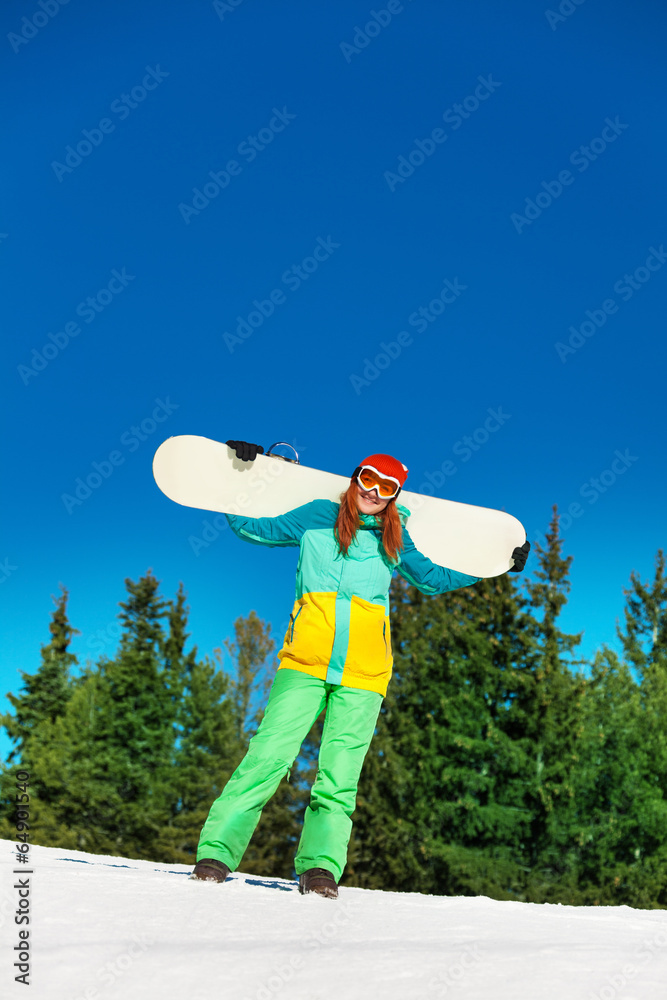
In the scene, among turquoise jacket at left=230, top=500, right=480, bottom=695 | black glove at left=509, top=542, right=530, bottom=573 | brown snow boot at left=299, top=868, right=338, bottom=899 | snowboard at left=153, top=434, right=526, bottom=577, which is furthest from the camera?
black glove at left=509, top=542, right=530, bottom=573

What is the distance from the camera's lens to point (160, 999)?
2.02 metres

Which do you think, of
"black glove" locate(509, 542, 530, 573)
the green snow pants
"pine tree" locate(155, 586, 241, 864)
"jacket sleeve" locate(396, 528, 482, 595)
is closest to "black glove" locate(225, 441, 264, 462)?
"jacket sleeve" locate(396, 528, 482, 595)

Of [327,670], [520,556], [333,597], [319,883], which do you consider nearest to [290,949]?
[319,883]

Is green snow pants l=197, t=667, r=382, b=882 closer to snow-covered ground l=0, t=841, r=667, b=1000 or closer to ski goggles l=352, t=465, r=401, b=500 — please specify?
snow-covered ground l=0, t=841, r=667, b=1000

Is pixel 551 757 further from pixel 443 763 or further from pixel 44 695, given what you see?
pixel 44 695

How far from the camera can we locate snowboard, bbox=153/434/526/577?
5.46 meters

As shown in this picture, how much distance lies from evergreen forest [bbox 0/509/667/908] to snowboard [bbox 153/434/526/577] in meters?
20.9

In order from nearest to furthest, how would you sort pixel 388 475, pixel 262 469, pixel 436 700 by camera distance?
pixel 388 475 → pixel 262 469 → pixel 436 700

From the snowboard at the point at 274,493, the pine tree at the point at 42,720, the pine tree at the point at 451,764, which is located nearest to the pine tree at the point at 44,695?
the pine tree at the point at 42,720

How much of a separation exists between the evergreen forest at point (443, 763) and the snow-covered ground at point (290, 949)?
22666 millimetres

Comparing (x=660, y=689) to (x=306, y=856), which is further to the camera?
(x=660, y=689)

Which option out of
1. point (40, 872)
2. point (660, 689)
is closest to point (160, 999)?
point (40, 872)

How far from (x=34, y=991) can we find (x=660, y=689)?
1294 inches

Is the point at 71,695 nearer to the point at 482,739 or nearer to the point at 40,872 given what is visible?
the point at 482,739
